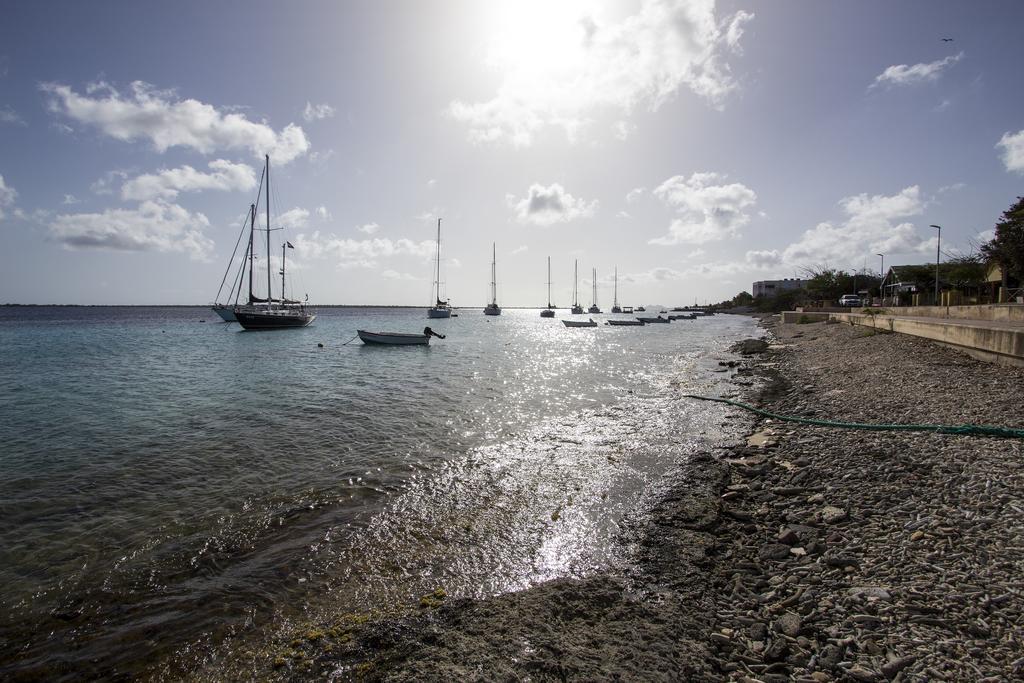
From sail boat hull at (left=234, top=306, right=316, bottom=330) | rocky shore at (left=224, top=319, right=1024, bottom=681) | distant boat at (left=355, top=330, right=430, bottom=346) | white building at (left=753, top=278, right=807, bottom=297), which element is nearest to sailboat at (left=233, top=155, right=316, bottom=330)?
sail boat hull at (left=234, top=306, right=316, bottom=330)

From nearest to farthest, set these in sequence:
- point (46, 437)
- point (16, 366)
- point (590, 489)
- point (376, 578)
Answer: point (376, 578), point (590, 489), point (46, 437), point (16, 366)

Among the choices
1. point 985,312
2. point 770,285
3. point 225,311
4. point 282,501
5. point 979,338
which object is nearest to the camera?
point 282,501

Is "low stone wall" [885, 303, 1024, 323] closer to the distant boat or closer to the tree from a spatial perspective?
the tree

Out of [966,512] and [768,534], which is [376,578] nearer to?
[768,534]

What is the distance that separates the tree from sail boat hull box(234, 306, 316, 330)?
254 feet

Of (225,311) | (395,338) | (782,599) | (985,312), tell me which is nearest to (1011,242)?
(985,312)

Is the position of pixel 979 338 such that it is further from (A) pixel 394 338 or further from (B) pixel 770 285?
(B) pixel 770 285

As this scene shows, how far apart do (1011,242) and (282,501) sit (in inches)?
1785

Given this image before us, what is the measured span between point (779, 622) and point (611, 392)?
1660 cm

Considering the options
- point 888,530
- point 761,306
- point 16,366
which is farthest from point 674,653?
point 761,306

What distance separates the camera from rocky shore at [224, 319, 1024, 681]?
4055mm

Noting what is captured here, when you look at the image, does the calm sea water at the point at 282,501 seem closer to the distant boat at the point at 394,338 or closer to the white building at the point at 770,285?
the distant boat at the point at 394,338

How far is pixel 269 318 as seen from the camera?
64.3 metres

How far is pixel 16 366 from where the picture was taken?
100 ft
